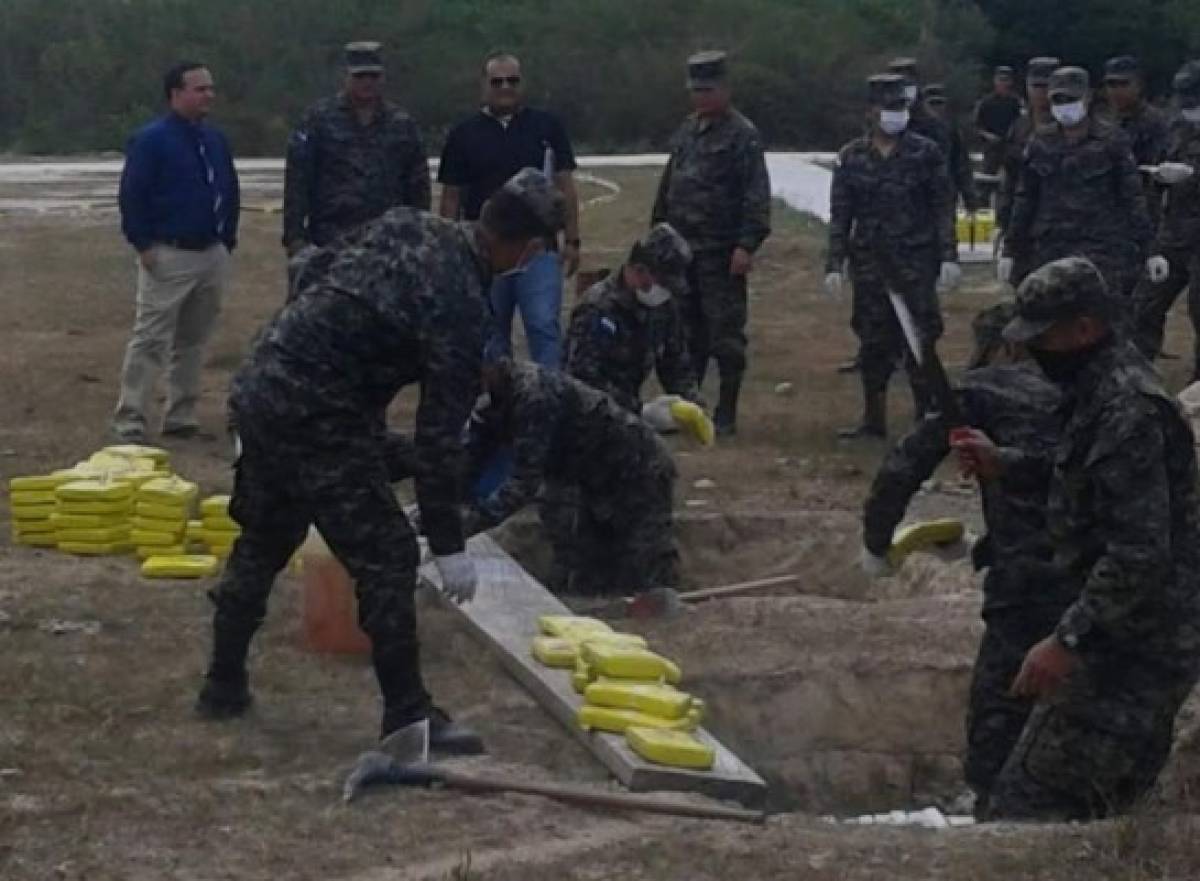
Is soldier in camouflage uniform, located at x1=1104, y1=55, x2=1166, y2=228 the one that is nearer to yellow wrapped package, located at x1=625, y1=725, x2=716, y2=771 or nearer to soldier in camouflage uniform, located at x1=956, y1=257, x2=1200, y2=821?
soldier in camouflage uniform, located at x1=956, y1=257, x2=1200, y2=821

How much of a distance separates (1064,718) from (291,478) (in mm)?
2390

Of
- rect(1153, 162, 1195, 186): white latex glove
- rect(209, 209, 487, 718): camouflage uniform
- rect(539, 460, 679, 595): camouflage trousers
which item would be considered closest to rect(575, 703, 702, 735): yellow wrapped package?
rect(209, 209, 487, 718): camouflage uniform

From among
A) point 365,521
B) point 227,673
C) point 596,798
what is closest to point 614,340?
point 227,673

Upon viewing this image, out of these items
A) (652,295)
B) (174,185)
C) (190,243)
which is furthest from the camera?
(190,243)

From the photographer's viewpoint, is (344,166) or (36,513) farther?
(344,166)

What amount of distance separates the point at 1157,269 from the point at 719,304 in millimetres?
2584

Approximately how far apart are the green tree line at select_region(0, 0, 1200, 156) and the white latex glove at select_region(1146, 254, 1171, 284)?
29.6 meters

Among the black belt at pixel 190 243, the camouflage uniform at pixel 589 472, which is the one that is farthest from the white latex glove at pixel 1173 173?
the black belt at pixel 190 243

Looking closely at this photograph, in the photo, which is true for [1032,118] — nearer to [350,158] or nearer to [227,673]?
[350,158]

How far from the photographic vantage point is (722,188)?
1394 centimetres

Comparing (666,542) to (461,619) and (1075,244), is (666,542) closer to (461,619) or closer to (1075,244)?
(461,619)

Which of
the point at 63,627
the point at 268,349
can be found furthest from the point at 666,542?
the point at 268,349

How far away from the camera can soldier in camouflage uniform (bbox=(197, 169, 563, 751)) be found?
23.9ft


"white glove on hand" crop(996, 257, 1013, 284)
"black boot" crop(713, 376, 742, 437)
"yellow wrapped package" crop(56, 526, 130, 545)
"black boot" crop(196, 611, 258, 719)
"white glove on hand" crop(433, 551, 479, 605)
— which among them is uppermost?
"white glove on hand" crop(433, 551, 479, 605)
